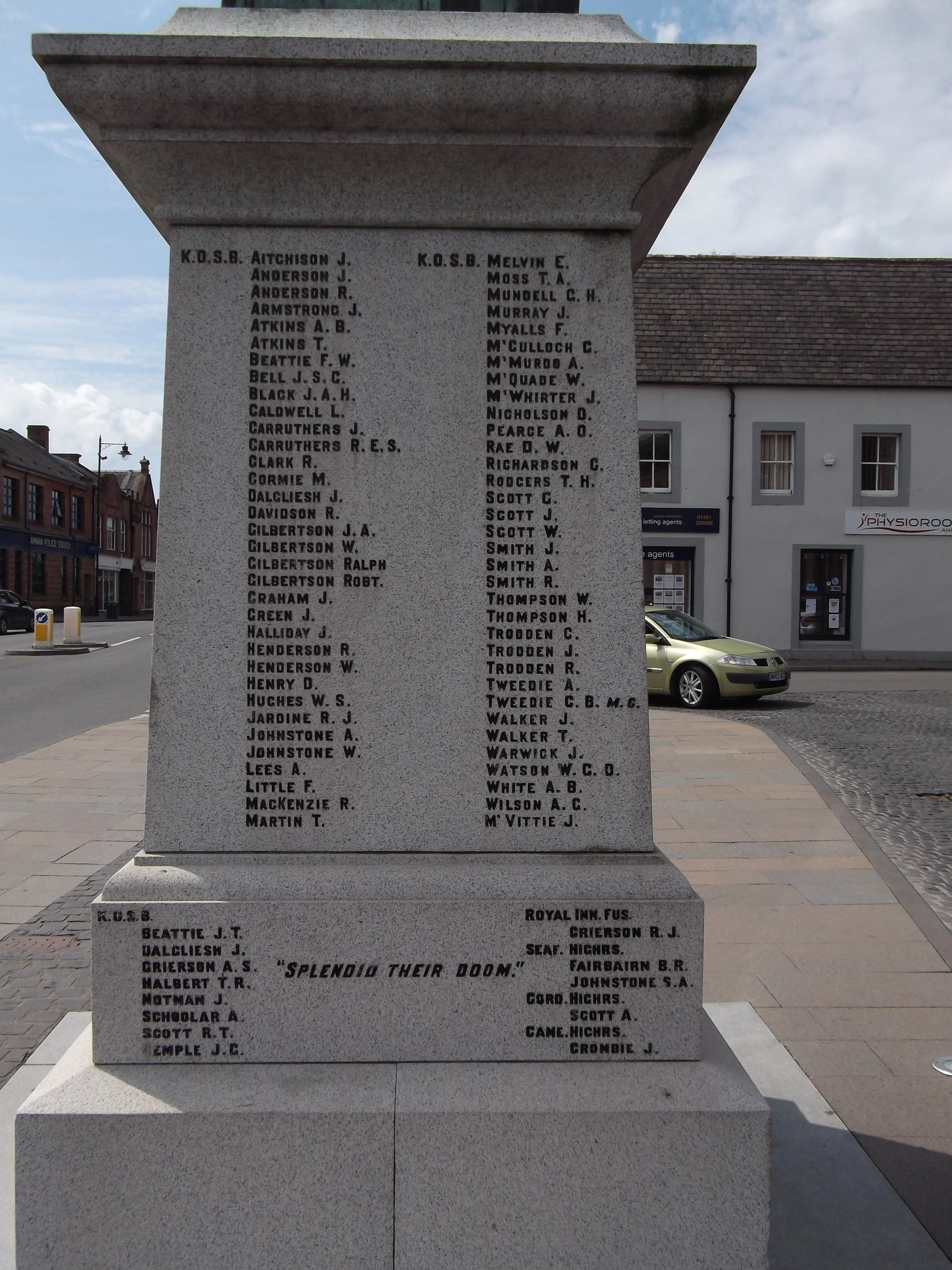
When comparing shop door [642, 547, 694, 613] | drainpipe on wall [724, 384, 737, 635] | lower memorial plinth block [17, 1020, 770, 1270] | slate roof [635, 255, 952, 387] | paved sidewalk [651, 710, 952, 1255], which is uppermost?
slate roof [635, 255, 952, 387]

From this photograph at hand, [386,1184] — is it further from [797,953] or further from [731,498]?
[731,498]

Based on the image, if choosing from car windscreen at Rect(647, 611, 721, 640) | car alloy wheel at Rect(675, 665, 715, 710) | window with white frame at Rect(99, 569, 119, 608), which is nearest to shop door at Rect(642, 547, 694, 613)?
car windscreen at Rect(647, 611, 721, 640)

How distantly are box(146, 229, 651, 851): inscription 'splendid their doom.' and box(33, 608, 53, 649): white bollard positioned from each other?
85.1ft

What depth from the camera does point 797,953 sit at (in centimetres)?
493

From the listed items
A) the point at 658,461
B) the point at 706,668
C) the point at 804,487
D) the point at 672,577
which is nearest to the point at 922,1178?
the point at 706,668

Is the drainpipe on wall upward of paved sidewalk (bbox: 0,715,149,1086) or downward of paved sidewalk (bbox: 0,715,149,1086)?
upward

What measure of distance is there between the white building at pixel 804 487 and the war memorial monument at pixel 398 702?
21.5 meters

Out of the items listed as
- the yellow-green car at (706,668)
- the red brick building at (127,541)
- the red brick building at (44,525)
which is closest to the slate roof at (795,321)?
the yellow-green car at (706,668)

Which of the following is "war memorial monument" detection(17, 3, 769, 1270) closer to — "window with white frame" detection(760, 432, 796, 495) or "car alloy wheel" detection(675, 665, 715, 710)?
"car alloy wheel" detection(675, 665, 715, 710)

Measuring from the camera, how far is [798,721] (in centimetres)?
1354

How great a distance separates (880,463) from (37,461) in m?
48.8

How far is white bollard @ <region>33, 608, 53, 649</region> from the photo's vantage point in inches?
1033

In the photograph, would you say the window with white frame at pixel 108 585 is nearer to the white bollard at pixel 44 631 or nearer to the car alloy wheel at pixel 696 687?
the white bollard at pixel 44 631

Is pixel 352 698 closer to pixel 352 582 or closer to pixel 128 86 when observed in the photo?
pixel 352 582
